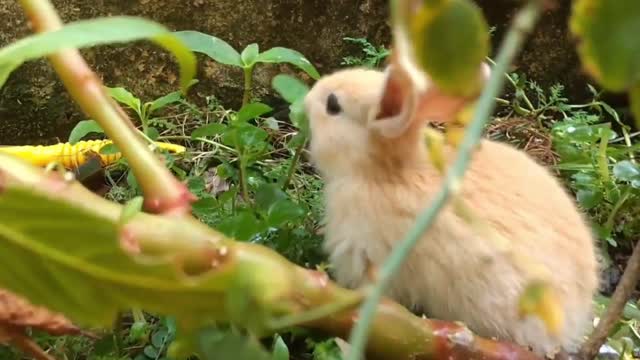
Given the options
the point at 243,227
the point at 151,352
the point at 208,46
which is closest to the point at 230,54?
the point at 208,46

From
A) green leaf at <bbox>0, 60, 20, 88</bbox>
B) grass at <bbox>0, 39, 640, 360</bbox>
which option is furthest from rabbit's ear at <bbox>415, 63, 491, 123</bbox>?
grass at <bbox>0, 39, 640, 360</bbox>

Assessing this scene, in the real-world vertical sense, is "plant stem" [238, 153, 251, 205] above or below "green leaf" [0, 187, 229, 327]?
below

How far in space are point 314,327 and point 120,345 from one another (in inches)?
14.1

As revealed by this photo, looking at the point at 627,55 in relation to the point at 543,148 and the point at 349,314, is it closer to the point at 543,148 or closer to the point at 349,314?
the point at 349,314

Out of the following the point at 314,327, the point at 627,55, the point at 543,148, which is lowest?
the point at 543,148

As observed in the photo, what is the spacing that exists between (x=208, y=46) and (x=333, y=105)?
0.18m

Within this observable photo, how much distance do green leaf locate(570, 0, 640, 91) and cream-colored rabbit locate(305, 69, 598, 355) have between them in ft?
2.52

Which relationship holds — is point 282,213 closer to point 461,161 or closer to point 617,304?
point 617,304

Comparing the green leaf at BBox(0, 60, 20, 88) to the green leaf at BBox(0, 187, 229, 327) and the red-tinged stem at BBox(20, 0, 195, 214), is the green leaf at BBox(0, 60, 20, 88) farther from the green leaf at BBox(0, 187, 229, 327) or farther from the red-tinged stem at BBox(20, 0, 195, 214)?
the green leaf at BBox(0, 187, 229, 327)

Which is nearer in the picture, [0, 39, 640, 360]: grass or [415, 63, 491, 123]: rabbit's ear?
[415, 63, 491, 123]: rabbit's ear

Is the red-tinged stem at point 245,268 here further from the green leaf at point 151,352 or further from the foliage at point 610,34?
the green leaf at point 151,352

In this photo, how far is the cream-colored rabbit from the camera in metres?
1.19

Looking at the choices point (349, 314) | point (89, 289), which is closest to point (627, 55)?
point (89, 289)

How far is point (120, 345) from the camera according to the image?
116 cm
